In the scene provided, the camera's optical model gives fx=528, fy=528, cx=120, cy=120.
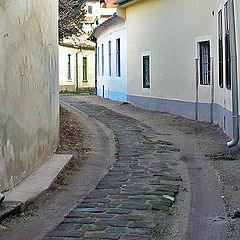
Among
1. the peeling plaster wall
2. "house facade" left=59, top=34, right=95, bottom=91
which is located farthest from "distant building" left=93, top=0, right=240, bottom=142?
"house facade" left=59, top=34, right=95, bottom=91

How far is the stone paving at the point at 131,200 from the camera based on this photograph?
5512 millimetres

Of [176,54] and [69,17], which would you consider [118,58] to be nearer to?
[176,54]

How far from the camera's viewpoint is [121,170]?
8.80 meters

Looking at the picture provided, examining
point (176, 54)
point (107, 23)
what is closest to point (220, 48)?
point (176, 54)

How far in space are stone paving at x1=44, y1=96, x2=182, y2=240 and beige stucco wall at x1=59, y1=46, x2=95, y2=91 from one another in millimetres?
31654

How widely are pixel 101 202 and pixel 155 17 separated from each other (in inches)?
517

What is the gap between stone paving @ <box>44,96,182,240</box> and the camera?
551 centimetres

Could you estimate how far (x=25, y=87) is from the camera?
25.2ft

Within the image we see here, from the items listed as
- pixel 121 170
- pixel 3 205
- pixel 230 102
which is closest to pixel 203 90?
pixel 230 102

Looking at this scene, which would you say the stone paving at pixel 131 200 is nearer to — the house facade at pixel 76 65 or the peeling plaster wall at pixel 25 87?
the peeling plaster wall at pixel 25 87

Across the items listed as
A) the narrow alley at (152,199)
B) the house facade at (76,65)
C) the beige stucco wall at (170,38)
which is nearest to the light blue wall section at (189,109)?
the beige stucco wall at (170,38)

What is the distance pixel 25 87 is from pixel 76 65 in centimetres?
3720

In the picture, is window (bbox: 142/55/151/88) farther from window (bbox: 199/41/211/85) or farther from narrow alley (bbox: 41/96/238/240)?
narrow alley (bbox: 41/96/238/240)

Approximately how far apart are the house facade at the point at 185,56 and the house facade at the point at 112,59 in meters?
1.36
